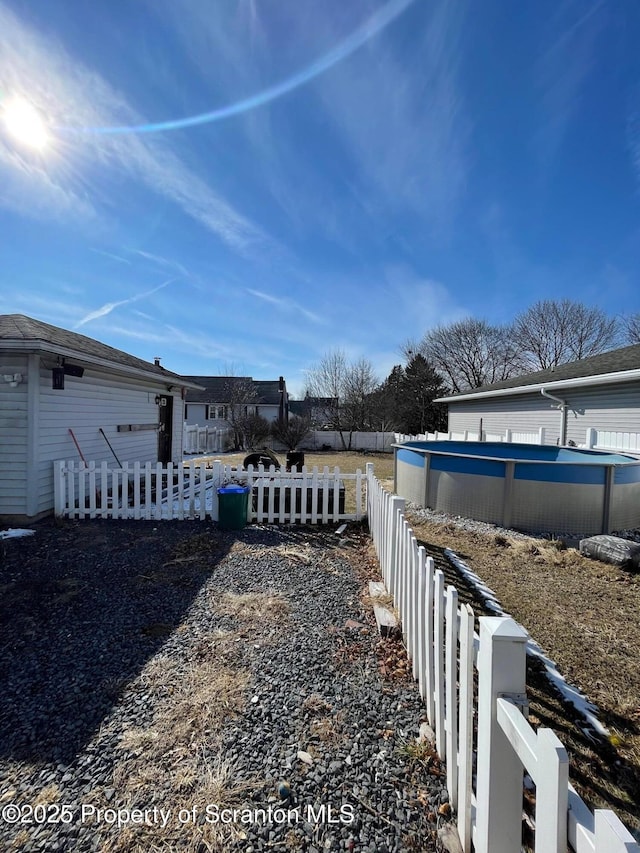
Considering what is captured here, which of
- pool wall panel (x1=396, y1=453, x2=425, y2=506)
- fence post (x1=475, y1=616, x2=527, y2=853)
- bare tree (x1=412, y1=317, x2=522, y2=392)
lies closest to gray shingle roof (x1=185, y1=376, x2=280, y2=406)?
bare tree (x1=412, y1=317, x2=522, y2=392)

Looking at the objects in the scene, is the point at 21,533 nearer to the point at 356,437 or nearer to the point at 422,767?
the point at 422,767

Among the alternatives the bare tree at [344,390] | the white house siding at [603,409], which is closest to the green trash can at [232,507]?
the white house siding at [603,409]

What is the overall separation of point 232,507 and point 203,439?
14.0 meters

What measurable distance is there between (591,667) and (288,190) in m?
10.9

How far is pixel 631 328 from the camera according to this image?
29.1m

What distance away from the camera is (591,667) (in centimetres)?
277

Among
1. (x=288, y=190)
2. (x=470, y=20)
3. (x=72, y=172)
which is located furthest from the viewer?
(x=288, y=190)

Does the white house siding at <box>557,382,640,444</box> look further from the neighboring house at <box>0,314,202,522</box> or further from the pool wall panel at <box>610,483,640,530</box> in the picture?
the neighboring house at <box>0,314,202,522</box>

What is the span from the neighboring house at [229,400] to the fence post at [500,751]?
21350mm

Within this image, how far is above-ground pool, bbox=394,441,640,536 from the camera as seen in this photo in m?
6.28

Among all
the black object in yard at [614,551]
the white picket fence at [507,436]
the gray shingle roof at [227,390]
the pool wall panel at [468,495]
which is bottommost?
the black object in yard at [614,551]

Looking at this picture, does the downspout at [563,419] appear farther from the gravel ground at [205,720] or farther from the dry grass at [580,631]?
the gravel ground at [205,720]

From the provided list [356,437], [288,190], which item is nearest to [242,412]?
[356,437]

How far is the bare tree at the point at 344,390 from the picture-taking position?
26.7m
